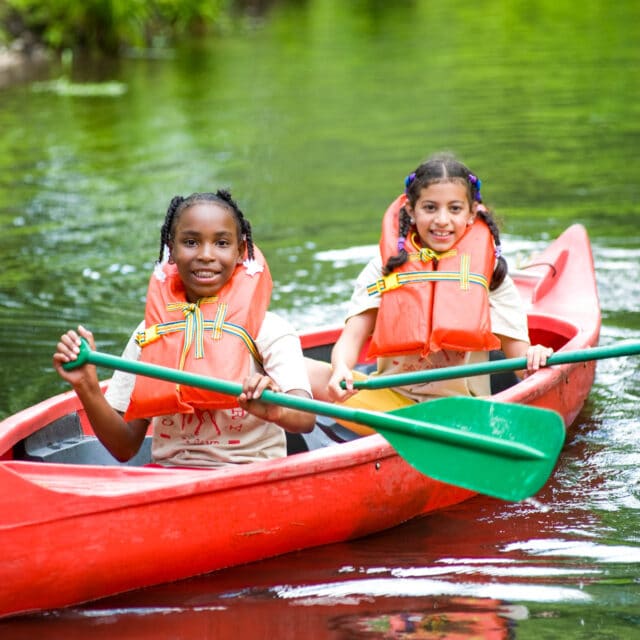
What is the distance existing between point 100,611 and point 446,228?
1.71 metres

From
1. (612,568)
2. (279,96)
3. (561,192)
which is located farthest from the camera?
(279,96)

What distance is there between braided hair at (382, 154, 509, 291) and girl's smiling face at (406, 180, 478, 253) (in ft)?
0.07

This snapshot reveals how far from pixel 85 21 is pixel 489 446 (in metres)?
17.4

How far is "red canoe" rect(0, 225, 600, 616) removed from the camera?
3.28m

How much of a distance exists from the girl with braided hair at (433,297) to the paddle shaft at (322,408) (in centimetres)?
65

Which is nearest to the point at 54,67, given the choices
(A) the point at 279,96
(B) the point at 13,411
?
(A) the point at 279,96

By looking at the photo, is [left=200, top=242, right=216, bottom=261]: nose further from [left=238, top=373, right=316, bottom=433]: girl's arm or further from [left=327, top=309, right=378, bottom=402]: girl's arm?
[left=327, top=309, right=378, bottom=402]: girl's arm

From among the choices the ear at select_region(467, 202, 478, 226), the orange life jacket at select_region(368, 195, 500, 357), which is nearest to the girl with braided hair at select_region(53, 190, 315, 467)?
the orange life jacket at select_region(368, 195, 500, 357)

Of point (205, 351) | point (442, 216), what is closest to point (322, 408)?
point (205, 351)

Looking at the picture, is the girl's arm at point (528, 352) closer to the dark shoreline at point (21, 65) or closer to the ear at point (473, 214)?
the ear at point (473, 214)

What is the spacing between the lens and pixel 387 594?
136 inches

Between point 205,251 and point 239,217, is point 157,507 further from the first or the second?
point 239,217

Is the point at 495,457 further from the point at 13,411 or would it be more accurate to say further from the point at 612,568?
the point at 13,411

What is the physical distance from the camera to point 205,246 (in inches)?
143
